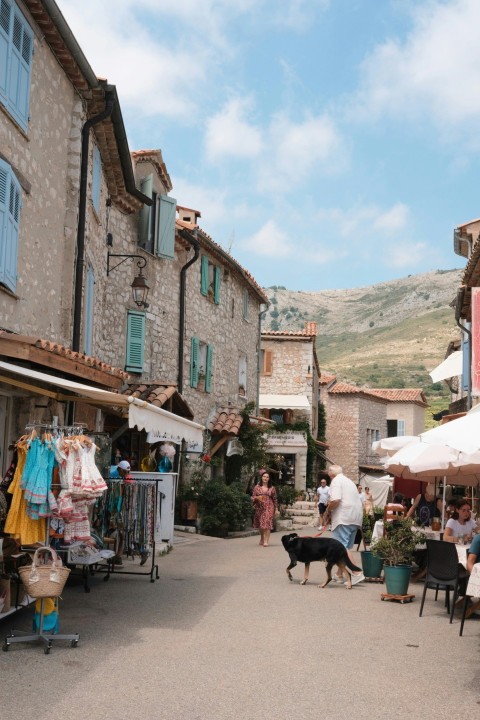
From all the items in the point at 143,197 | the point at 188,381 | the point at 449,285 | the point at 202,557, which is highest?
the point at 449,285

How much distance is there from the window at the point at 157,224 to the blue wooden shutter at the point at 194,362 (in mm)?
3562

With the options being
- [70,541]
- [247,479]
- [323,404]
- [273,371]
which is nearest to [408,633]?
[70,541]

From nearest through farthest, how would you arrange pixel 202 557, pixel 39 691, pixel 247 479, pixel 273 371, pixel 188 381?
pixel 39 691 → pixel 202 557 → pixel 188 381 → pixel 247 479 → pixel 273 371

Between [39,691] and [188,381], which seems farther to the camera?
[188,381]

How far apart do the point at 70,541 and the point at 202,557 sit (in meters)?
8.05

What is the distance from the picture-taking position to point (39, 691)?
588 cm

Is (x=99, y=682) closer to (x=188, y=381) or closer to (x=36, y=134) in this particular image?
(x=36, y=134)

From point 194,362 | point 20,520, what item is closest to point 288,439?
point 194,362

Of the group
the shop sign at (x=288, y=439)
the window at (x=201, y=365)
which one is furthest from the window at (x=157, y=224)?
the shop sign at (x=288, y=439)

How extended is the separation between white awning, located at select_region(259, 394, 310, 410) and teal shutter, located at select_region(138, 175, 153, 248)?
18.5 meters

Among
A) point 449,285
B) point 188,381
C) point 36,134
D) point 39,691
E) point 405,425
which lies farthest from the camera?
point 449,285

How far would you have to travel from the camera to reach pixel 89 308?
15.3 metres

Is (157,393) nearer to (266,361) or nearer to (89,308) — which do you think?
(89,308)

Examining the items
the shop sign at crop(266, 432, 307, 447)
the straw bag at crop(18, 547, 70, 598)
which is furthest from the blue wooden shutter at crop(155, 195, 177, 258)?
the shop sign at crop(266, 432, 307, 447)
